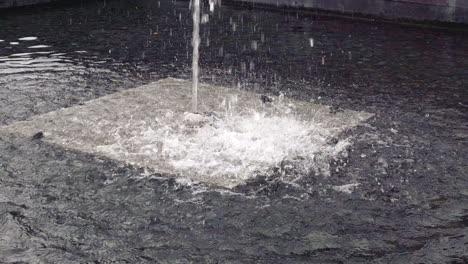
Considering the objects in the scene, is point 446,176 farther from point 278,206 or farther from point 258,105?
point 258,105

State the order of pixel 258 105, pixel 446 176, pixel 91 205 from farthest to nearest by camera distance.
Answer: pixel 258 105, pixel 446 176, pixel 91 205

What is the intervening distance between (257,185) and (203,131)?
1.64 metres

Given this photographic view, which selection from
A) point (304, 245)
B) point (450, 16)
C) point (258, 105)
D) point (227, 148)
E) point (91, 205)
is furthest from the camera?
point (450, 16)

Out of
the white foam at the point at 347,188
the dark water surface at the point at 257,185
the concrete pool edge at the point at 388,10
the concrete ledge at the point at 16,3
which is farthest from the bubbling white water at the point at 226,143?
the concrete ledge at the point at 16,3

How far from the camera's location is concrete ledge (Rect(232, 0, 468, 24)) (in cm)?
1617

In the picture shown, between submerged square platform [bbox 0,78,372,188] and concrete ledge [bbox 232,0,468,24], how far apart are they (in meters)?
9.32

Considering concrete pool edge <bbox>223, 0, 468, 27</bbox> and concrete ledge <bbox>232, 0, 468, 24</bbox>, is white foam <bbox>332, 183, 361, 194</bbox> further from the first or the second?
concrete ledge <bbox>232, 0, 468, 24</bbox>

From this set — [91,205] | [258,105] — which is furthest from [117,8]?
[91,205]

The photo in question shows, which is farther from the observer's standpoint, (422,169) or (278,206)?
(422,169)

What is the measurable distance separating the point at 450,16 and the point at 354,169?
11.5 metres

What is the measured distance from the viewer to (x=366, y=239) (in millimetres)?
4844

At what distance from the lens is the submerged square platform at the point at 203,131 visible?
20.7 feet

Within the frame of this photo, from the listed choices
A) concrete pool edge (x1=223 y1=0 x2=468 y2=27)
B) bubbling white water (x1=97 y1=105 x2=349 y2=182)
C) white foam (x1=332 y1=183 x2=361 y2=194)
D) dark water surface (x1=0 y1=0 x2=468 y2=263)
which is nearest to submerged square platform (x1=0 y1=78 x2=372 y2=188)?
bubbling white water (x1=97 y1=105 x2=349 y2=182)

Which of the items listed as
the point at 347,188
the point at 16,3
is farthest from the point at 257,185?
the point at 16,3
